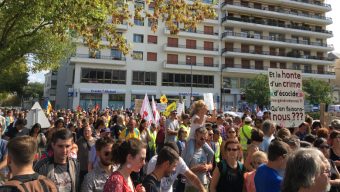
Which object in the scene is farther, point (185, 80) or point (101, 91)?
point (185, 80)

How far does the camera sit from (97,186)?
13.0ft

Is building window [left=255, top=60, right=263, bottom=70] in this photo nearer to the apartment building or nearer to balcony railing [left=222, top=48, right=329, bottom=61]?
the apartment building

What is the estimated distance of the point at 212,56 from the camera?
167ft

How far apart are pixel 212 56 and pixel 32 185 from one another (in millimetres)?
49394

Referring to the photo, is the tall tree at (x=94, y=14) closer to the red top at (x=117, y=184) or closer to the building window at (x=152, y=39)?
the red top at (x=117, y=184)

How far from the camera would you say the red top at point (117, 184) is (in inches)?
116

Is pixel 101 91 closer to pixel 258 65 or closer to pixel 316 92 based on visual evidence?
pixel 258 65

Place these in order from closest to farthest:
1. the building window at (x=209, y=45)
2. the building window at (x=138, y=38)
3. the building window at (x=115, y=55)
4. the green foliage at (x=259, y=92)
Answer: the green foliage at (x=259, y=92) → the building window at (x=115, y=55) → the building window at (x=138, y=38) → the building window at (x=209, y=45)

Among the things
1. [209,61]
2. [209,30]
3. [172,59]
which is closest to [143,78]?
[172,59]

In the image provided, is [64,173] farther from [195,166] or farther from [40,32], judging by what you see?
[40,32]

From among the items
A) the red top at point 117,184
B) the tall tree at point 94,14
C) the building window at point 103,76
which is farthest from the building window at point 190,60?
the red top at point 117,184

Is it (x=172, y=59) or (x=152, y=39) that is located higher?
(x=152, y=39)

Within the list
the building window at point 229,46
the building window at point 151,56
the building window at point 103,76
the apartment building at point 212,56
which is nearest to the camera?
the building window at point 103,76

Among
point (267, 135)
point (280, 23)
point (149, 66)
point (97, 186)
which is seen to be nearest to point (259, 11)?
point (280, 23)
